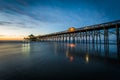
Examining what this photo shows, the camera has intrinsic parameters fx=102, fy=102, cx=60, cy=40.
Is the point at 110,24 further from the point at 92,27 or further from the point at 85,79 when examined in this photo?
the point at 85,79

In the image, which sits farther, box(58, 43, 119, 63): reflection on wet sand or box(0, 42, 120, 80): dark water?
box(58, 43, 119, 63): reflection on wet sand

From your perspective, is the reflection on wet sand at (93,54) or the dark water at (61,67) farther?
the reflection on wet sand at (93,54)

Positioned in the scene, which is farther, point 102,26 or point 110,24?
point 102,26

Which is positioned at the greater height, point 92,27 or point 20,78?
point 92,27

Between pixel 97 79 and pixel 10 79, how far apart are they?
454cm

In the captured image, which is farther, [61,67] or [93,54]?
[93,54]

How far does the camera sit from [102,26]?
2338cm

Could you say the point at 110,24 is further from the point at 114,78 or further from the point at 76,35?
the point at 76,35

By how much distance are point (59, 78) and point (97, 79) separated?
1961 millimetres

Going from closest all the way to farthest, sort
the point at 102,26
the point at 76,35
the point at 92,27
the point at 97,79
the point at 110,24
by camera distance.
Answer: the point at 97,79, the point at 110,24, the point at 102,26, the point at 92,27, the point at 76,35

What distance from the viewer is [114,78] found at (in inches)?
211

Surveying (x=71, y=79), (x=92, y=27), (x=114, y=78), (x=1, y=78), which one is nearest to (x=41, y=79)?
(x=71, y=79)

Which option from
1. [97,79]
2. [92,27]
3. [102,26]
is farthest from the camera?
[92,27]

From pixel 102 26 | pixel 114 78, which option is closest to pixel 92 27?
pixel 102 26
